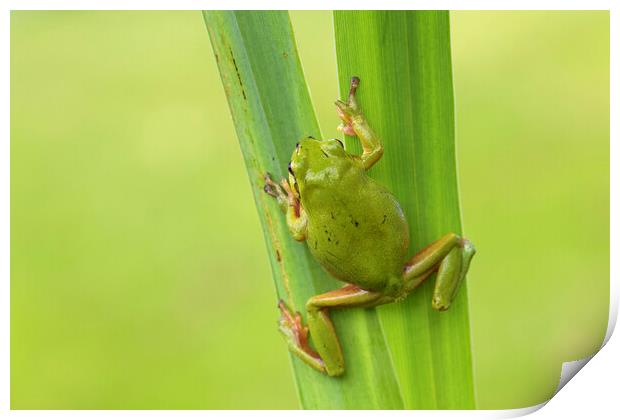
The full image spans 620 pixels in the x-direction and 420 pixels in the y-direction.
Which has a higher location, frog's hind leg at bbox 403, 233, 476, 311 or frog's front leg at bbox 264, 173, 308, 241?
frog's front leg at bbox 264, 173, 308, 241

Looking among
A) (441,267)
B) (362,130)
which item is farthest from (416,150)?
(441,267)

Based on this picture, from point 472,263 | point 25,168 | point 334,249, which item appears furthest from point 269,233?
point 25,168

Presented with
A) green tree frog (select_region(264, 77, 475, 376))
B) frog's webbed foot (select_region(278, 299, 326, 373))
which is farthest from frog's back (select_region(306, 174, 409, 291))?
frog's webbed foot (select_region(278, 299, 326, 373))

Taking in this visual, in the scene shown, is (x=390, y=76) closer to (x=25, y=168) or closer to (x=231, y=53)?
(x=231, y=53)

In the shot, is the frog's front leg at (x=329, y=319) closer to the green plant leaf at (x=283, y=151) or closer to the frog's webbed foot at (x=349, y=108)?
the green plant leaf at (x=283, y=151)

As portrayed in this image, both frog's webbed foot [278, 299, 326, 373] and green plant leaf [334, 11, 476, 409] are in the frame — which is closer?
green plant leaf [334, 11, 476, 409]

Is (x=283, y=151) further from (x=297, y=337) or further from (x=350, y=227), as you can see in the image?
(x=297, y=337)

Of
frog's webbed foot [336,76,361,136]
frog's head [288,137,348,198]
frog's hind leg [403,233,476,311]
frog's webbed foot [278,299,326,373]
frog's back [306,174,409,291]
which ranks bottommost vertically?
frog's webbed foot [278,299,326,373]

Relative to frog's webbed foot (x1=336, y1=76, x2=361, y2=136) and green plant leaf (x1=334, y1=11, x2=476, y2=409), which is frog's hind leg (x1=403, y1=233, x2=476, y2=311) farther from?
frog's webbed foot (x1=336, y1=76, x2=361, y2=136)

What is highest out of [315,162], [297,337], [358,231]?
[315,162]
